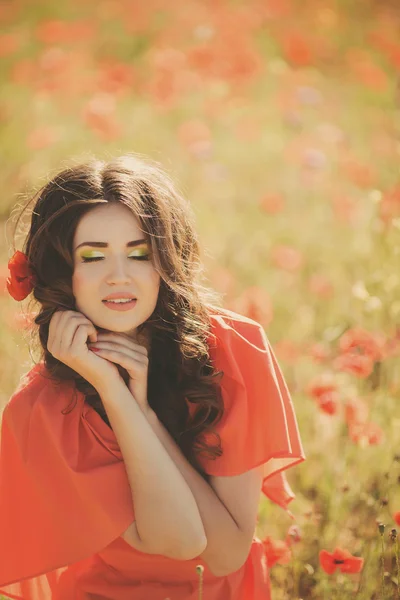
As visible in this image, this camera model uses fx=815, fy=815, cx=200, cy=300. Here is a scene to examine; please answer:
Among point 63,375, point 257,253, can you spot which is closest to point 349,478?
point 63,375

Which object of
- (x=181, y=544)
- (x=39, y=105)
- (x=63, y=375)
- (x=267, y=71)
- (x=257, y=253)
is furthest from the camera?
(x=267, y=71)

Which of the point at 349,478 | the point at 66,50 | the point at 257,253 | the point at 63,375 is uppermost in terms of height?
the point at 66,50

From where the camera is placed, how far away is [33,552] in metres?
1.75

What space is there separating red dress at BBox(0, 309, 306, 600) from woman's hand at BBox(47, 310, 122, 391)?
12 cm

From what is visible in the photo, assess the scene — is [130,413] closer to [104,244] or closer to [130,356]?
[130,356]

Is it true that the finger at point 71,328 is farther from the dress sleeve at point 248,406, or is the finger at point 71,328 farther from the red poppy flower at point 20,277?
the dress sleeve at point 248,406

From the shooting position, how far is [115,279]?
1.72m

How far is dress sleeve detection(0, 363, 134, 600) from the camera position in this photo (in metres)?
1.72

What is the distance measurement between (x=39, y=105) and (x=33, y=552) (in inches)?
151

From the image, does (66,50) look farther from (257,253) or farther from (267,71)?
(257,253)

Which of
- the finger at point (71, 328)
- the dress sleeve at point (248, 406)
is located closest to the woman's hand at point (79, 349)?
the finger at point (71, 328)

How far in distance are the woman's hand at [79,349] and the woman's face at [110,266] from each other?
0.12 ft

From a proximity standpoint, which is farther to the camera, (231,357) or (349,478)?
(349,478)

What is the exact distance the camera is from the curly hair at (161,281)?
1.78 metres
